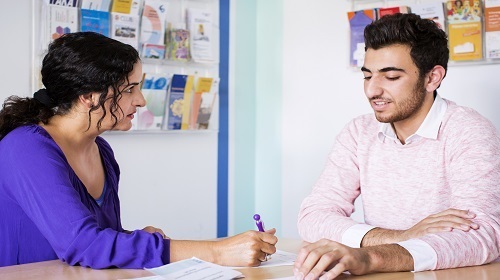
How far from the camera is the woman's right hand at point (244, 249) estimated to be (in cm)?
176

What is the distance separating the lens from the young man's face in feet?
7.70

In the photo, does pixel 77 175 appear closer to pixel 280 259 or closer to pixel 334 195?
pixel 280 259

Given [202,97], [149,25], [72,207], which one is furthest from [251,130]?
[72,207]

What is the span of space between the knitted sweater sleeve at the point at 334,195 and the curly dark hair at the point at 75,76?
0.69m

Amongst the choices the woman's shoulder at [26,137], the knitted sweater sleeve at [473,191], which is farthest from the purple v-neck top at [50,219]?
the knitted sweater sleeve at [473,191]

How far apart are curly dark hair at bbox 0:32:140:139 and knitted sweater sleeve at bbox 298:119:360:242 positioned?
2.27 feet

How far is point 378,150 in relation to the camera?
7.80 feet

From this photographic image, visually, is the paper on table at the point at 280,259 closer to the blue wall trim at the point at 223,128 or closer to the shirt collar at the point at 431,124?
the shirt collar at the point at 431,124

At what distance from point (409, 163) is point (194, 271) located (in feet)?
3.13

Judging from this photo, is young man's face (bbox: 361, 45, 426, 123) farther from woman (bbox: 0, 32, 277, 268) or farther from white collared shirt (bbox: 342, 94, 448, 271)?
woman (bbox: 0, 32, 277, 268)

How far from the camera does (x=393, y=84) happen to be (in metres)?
2.38

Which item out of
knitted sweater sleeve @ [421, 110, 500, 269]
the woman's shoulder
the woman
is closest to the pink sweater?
knitted sweater sleeve @ [421, 110, 500, 269]

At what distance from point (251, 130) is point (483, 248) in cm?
242

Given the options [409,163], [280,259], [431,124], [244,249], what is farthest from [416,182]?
[244,249]
